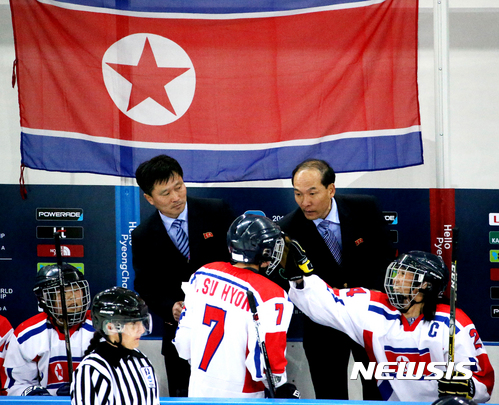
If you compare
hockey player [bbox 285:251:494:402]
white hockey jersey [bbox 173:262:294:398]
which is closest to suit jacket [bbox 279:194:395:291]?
hockey player [bbox 285:251:494:402]

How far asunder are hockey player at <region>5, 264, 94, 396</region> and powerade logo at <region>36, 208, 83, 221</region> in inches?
53.5

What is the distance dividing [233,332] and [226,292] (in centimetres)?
19

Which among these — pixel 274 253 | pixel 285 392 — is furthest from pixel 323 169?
pixel 285 392

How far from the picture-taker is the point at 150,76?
434 centimetres

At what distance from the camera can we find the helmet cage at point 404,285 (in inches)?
115

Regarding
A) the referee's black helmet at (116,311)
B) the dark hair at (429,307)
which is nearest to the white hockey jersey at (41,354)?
the referee's black helmet at (116,311)

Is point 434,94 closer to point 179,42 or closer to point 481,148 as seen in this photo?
point 481,148

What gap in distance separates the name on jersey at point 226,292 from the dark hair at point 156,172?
0.94 m

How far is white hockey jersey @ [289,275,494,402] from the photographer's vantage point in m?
2.87

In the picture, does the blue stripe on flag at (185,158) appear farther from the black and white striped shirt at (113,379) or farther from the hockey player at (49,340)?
the black and white striped shirt at (113,379)

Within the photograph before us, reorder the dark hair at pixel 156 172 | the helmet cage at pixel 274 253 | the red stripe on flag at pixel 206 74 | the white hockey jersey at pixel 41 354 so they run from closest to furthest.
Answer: the helmet cage at pixel 274 253 → the white hockey jersey at pixel 41 354 → the dark hair at pixel 156 172 → the red stripe on flag at pixel 206 74

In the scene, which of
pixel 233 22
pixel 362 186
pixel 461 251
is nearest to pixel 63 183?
pixel 233 22

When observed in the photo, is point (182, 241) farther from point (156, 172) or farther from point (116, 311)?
point (116, 311)

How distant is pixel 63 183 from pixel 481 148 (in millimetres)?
3254
